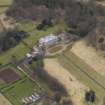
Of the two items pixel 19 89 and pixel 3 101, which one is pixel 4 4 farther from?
pixel 3 101

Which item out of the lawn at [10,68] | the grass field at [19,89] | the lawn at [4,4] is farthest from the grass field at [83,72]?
the lawn at [4,4]

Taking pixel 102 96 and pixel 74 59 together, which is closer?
pixel 102 96

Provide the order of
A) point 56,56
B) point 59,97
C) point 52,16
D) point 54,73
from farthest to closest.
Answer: point 52,16 < point 56,56 < point 54,73 < point 59,97

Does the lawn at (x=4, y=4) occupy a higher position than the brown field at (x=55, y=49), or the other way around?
the lawn at (x=4, y=4)

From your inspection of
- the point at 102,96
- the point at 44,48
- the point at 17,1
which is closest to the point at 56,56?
the point at 44,48

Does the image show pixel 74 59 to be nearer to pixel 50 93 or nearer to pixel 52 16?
pixel 50 93

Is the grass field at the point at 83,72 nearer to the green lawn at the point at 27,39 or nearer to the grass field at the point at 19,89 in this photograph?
the grass field at the point at 19,89
